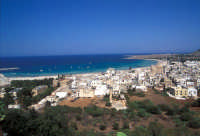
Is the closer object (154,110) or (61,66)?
(154,110)

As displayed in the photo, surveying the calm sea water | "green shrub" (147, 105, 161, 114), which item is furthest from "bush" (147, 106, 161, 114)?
the calm sea water

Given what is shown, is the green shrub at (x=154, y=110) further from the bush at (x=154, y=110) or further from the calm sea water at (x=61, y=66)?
the calm sea water at (x=61, y=66)

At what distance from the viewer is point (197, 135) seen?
5.99 m

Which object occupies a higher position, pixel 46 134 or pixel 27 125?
pixel 27 125

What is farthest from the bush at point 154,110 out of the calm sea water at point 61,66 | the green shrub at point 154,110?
the calm sea water at point 61,66

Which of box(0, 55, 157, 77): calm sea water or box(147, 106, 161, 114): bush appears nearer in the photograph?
box(147, 106, 161, 114): bush

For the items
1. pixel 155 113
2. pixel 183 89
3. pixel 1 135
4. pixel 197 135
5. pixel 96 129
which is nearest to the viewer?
pixel 1 135

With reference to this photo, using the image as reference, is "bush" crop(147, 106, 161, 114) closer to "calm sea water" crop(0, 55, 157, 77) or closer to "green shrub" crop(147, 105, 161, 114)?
"green shrub" crop(147, 105, 161, 114)

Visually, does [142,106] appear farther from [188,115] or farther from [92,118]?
[92,118]

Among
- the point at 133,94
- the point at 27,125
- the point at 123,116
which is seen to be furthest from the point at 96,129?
the point at 133,94

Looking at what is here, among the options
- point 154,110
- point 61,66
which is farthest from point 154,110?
point 61,66

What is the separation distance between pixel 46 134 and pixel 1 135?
215 centimetres

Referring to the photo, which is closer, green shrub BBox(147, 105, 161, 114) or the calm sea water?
green shrub BBox(147, 105, 161, 114)

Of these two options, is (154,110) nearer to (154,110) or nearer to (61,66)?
(154,110)
